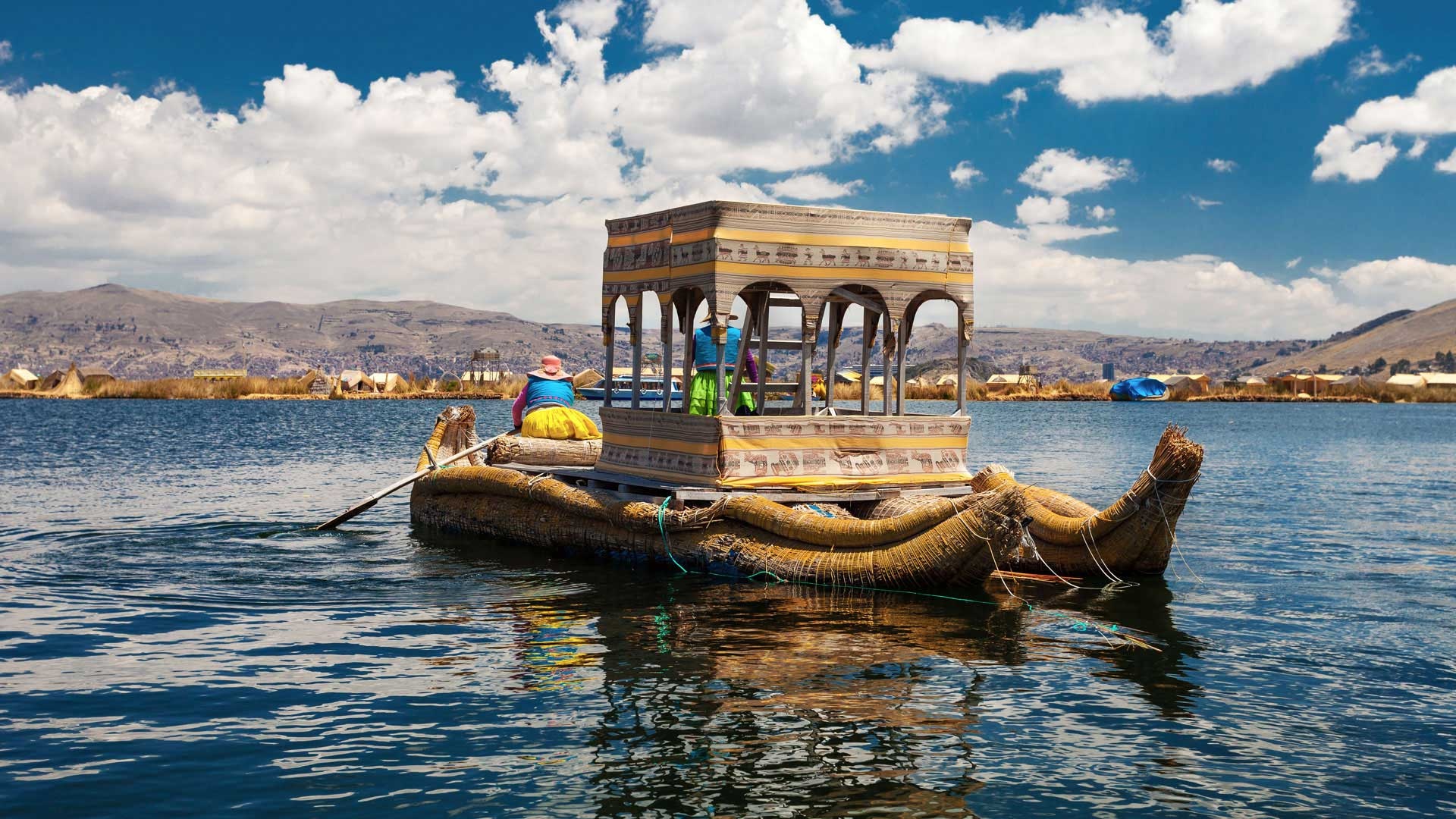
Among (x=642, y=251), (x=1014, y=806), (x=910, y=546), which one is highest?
(x=642, y=251)

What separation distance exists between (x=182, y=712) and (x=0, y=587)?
7.76 m

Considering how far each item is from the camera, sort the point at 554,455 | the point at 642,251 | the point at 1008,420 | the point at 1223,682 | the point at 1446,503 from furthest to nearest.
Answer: the point at 1008,420 → the point at 1446,503 → the point at 554,455 → the point at 642,251 → the point at 1223,682

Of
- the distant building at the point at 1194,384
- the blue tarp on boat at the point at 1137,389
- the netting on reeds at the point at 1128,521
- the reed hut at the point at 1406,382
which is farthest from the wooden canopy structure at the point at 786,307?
the reed hut at the point at 1406,382

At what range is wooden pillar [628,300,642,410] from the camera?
17172 mm

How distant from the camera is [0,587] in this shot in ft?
50.9

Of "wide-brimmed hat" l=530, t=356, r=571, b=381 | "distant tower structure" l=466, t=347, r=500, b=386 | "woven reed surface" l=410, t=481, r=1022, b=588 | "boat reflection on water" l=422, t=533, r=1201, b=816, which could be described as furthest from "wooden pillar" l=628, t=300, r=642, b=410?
"distant tower structure" l=466, t=347, r=500, b=386

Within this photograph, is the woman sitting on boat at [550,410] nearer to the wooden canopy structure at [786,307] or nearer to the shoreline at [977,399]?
the wooden canopy structure at [786,307]

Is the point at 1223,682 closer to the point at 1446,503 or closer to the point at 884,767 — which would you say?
the point at 884,767

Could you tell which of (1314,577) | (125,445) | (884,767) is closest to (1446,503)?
(1314,577)

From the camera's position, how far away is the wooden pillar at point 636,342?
676 inches

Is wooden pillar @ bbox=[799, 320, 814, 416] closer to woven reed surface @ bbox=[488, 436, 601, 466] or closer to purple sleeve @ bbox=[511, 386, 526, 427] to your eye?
woven reed surface @ bbox=[488, 436, 601, 466]

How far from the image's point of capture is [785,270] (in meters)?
15.4

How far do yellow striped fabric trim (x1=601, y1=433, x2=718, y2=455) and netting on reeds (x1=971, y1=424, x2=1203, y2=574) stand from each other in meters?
3.70

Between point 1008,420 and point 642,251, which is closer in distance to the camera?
point 642,251
